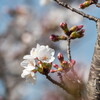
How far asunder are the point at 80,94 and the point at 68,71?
22cm

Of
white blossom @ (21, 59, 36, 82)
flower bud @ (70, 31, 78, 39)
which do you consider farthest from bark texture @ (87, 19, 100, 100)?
white blossom @ (21, 59, 36, 82)

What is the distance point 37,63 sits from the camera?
2.10 meters

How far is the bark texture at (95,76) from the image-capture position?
5.63 ft

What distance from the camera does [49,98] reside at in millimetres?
4289

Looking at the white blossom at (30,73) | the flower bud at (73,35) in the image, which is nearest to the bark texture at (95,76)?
the flower bud at (73,35)

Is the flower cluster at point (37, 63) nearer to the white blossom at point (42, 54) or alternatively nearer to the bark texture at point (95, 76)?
the white blossom at point (42, 54)

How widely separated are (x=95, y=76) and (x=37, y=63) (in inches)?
17.9

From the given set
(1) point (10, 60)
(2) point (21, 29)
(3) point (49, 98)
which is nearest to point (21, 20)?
(2) point (21, 29)

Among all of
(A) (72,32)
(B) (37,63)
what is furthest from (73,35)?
(B) (37,63)

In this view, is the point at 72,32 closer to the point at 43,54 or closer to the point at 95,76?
the point at 43,54

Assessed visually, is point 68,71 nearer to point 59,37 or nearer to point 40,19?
point 59,37

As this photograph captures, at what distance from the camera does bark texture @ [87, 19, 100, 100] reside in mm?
1716

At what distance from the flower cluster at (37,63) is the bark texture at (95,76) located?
29cm

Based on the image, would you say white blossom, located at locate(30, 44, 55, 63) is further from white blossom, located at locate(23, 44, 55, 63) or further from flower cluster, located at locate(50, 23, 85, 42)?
flower cluster, located at locate(50, 23, 85, 42)
